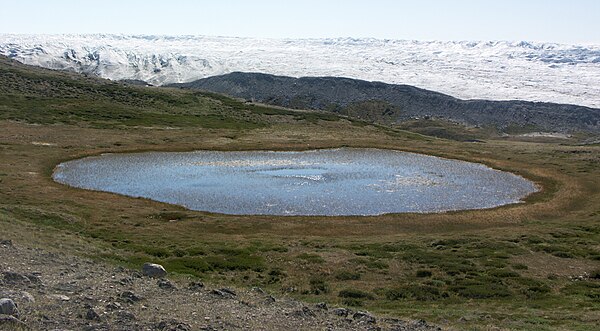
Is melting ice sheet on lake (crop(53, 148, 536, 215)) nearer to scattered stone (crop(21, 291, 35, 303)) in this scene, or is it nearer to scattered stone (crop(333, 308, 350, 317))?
scattered stone (crop(333, 308, 350, 317))

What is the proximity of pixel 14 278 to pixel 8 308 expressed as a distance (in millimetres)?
4851

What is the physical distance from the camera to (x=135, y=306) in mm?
19578

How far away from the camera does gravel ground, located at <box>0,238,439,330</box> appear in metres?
17.4

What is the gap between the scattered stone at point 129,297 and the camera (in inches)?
787

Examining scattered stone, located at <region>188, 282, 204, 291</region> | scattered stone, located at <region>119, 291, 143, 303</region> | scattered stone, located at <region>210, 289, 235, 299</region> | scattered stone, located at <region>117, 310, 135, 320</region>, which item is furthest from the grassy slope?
scattered stone, located at <region>117, 310, 135, 320</region>

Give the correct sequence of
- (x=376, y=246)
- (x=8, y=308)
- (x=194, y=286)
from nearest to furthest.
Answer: (x=8, y=308), (x=194, y=286), (x=376, y=246)

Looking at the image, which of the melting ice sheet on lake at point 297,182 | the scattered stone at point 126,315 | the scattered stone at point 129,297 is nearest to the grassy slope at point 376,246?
the melting ice sheet on lake at point 297,182

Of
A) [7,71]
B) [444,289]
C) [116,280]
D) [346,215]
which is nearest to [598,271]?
[444,289]

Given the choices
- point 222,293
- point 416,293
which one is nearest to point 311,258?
point 416,293

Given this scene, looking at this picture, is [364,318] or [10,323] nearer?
[10,323]

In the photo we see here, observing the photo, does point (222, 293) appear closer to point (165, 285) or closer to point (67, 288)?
point (165, 285)

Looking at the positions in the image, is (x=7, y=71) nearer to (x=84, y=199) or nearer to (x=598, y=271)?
(x=84, y=199)

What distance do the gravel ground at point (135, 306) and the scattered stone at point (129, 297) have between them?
0.12 ft

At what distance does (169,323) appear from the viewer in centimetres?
1777
